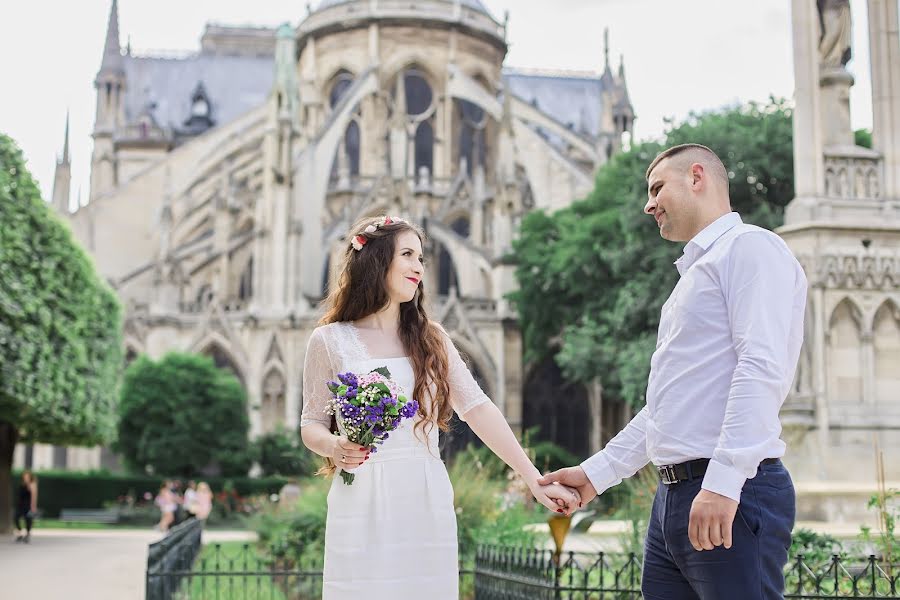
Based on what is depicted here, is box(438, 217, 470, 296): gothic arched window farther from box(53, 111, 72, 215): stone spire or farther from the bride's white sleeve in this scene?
the bride's white sleeve

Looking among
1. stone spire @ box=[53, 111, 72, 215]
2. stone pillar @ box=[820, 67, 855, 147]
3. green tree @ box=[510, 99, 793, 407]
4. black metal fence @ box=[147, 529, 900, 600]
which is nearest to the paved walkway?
black metal fence @ box=[147, 529, 900, 600]

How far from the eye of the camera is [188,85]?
217ft

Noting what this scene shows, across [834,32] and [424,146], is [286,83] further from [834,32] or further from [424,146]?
[834,32]

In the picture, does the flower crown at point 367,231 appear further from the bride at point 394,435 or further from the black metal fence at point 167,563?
the black metal fence at point 167,563

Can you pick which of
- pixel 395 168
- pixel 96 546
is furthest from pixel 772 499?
pixel 395 168

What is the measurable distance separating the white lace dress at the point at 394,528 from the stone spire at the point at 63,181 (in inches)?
1995

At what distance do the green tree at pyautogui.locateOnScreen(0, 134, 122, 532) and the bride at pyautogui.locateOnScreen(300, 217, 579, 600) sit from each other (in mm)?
15795

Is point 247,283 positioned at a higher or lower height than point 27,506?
higher

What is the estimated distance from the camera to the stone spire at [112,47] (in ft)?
208

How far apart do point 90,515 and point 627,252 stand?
56.5 ft

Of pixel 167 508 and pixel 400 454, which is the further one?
pixel 167 508

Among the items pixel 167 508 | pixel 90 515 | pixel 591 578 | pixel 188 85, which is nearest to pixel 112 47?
pixel 188 85

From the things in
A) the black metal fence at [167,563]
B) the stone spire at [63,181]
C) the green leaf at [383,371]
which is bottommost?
the black metal fence at [167,563]

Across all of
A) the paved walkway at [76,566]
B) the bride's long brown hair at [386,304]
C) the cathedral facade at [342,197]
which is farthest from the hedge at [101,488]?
the bride's long brown hair at [386,304]
